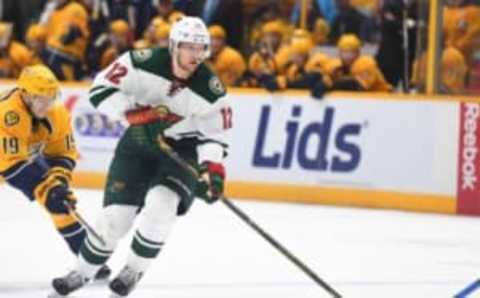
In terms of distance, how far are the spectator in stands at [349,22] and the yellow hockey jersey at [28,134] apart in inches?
213

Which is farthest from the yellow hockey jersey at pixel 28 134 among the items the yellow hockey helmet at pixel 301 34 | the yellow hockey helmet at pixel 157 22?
the yellow hockey helmet at pixel 157 22

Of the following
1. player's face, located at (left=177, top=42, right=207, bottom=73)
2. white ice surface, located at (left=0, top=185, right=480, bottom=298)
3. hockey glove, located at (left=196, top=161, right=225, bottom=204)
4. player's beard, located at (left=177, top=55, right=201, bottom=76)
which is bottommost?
white ice surface, located at (left=0, top=185, right=480, bottom=298)

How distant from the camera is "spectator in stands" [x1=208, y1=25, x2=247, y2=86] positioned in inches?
514

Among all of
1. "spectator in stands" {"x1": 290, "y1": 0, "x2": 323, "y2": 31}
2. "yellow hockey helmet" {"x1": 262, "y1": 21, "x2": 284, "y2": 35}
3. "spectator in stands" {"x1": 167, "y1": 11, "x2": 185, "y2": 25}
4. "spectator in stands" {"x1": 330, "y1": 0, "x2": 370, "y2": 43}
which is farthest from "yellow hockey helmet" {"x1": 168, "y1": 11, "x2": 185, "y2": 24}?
"spectator in stands" {"x1": 330, "y1": 0, "x2": 370, "y2": 43}

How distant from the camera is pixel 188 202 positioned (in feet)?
23.5

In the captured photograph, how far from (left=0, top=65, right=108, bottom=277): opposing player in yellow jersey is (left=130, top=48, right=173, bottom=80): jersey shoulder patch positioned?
66 centimetres

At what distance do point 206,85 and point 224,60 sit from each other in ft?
19.7

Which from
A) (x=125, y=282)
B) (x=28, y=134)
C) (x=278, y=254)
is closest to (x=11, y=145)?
(x=28, y=134)

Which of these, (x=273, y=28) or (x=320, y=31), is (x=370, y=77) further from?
(x=273, y=28)

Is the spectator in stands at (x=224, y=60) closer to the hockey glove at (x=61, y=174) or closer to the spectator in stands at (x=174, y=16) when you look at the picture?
the spectator in stands at (x=174, y=16)

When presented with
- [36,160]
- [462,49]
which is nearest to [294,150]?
[462,49]

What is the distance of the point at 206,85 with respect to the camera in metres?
7.15

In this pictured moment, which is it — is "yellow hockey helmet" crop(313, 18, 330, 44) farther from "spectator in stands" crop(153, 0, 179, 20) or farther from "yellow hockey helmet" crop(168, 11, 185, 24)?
"spectator in stands" crop(153, 0, 179, 20)

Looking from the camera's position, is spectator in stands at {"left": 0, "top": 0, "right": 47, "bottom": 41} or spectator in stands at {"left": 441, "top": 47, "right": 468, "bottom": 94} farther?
spectator in stands at {"left": 0, "top": 0, "right": 47, "bottom": 41}
